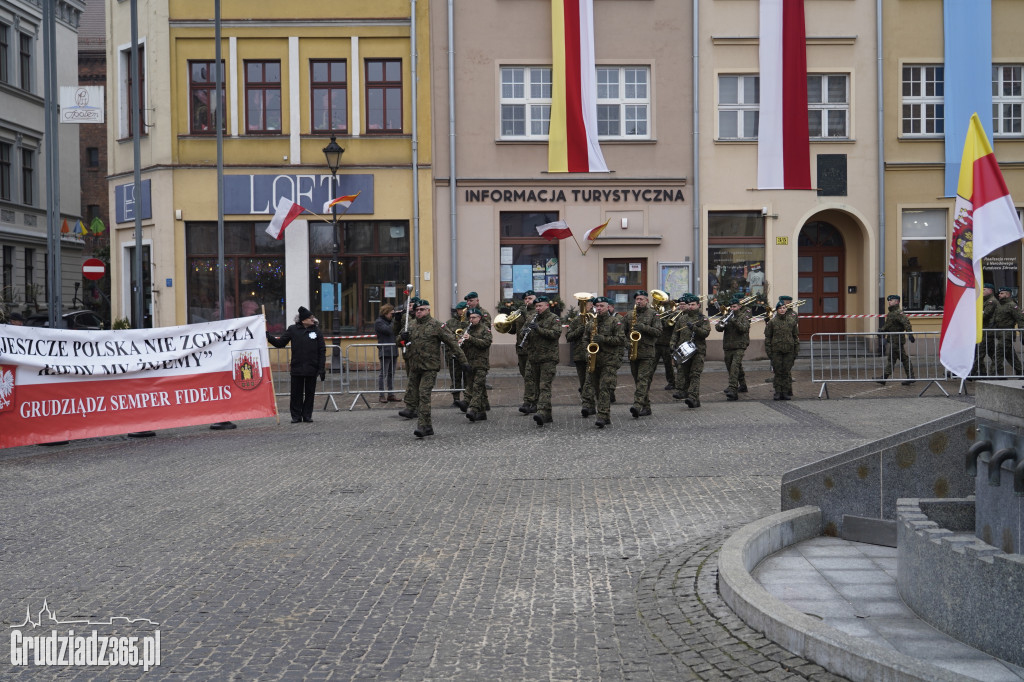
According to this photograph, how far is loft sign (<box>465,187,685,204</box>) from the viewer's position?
1043 inches

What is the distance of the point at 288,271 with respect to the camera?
26406 millimetres

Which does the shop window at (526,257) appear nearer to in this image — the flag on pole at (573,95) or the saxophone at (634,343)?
the flag on pole at (573,95)

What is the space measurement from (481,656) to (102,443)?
433 inches

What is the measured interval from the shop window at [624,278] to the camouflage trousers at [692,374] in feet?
27.8

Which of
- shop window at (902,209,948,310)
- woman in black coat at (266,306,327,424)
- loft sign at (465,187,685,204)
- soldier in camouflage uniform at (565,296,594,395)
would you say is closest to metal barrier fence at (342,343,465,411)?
woman in black coat at (266,306,327,424)

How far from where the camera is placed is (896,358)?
789 inches

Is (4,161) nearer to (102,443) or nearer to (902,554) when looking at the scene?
(102,443)

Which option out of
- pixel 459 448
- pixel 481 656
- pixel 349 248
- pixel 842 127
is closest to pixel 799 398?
pixel 459 448

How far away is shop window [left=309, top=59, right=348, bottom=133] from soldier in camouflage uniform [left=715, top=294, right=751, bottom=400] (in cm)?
1179

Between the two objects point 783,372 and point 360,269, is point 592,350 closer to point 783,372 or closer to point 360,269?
point 783,372

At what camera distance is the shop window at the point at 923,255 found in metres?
27.2

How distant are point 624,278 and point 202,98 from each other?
36.9 ft

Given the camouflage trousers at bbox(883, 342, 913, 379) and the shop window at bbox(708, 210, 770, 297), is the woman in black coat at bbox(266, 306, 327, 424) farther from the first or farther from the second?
the shop window at bbox(708, 210, 770, 297)

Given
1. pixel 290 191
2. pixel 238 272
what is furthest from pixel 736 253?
pixel 238 272
